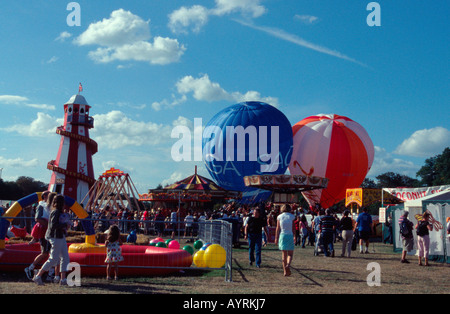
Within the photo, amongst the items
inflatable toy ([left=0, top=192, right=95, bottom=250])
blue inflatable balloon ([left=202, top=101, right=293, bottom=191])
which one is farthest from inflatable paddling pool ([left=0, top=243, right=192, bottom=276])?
blue inflatable balloon ([left=202, top=101, right=293, bottom=191])

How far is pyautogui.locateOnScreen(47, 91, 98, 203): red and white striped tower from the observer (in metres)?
45.9

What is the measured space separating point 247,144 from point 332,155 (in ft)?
25.6

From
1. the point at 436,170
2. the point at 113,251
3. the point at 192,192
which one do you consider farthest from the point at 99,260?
the point at 436,170

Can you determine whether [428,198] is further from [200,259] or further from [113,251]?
[113,251]

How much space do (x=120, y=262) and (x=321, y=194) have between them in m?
34.0

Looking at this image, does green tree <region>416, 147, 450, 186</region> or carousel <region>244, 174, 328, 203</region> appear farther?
green tree <region>416, 147, 450, 186</region>

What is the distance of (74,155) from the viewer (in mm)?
46625

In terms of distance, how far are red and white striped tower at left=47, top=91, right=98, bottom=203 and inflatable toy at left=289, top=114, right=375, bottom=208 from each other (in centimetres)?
2123

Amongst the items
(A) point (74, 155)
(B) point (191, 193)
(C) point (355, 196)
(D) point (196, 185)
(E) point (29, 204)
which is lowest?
(E) point (29, 204)

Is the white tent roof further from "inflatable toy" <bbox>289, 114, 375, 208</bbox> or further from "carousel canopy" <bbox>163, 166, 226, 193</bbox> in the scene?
"carousel canopy" <bbox>163, 166, 226, 193</bbox>

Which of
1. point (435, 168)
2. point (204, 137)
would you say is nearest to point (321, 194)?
point (204, 137)

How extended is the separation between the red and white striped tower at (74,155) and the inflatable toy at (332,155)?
21231 millimetres

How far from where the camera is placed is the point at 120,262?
34.1 ft
